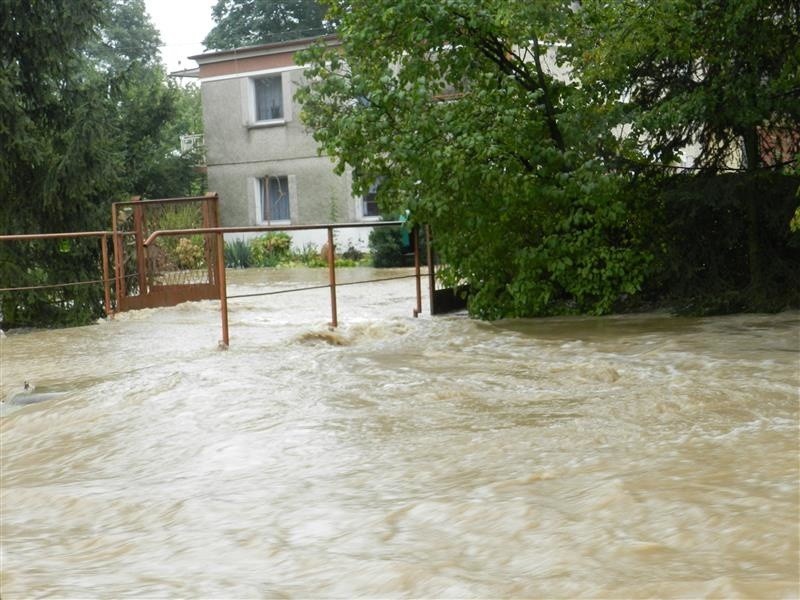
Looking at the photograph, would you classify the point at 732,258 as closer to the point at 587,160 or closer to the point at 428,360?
the point at 587,160

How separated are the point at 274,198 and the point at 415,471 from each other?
25260 mm

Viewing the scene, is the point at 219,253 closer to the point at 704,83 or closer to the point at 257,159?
the point at 704,83

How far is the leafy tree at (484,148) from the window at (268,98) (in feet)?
58.6

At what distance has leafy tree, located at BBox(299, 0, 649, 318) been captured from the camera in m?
10.9

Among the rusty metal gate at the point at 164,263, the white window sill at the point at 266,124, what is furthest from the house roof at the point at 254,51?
the rusty metal gate at the point at 164,263

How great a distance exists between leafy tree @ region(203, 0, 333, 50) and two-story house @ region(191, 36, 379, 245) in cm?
1451

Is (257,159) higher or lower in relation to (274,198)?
Answer: higher

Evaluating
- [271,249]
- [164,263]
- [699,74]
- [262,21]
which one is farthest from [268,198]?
[699,74]

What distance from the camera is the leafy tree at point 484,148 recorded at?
10.9 meters

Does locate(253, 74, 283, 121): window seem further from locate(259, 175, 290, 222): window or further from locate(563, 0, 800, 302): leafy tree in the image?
locate(563, 0, 800, 302): leafy tree

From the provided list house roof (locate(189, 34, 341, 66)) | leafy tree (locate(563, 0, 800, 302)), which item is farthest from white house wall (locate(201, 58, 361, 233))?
leafy tree (locate(563, 0, 800, 302))

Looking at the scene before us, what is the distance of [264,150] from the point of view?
29.7 metres

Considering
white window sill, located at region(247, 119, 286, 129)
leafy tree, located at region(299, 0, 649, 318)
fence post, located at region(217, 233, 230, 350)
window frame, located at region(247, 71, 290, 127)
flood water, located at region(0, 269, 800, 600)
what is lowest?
flood water, located at region(0, 269, 800, 600)

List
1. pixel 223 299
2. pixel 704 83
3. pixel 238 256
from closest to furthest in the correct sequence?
pixel 223 299 → pixel 704 83 → pixel 238 256
